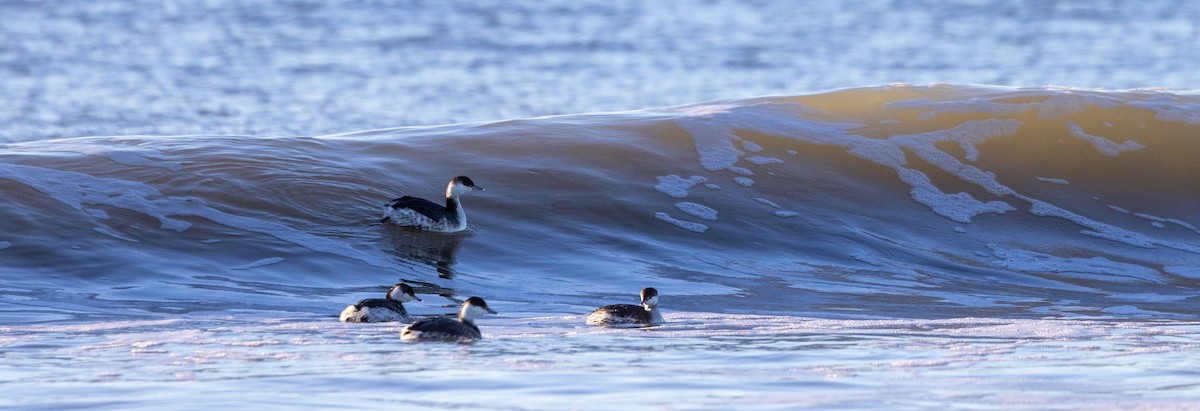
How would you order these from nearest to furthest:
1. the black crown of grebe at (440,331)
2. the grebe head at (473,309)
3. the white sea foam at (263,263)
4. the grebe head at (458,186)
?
the black crown of grebe at (440,331) → the grebe head at (473,309) → the white sea foam at (263,263) → the grebe head at (458,186)

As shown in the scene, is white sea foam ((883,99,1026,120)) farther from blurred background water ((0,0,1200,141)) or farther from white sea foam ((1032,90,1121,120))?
blurred background water ((0,0,1200,141))

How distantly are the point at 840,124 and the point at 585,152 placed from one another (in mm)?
3180

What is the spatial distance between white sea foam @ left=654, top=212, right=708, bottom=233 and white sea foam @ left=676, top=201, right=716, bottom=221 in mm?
215

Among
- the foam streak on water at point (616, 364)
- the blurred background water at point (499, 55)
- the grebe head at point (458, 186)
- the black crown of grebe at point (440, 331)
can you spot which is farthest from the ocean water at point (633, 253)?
the blurred background water at point (499, 55)

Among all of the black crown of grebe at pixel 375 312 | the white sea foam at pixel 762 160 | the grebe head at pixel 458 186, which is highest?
the white sea foam at pixel 762 160

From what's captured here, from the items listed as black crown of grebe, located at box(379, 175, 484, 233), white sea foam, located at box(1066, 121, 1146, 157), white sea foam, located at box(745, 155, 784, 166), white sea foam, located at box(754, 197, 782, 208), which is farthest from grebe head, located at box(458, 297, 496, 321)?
white sea foam, located at box(1066, 121, 1146, 157)

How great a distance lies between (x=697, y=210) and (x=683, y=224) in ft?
1.55

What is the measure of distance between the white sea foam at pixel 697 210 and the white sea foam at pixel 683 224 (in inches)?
8.5

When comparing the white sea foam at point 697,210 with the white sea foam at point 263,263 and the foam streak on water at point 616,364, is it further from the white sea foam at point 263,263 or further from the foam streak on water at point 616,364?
the foam streak on water at point 616,364

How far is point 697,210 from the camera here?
1393 centimetres

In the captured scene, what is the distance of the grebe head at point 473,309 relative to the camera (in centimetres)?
894

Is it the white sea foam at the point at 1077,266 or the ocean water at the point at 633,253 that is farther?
the white sea foam at the point at 1077,266

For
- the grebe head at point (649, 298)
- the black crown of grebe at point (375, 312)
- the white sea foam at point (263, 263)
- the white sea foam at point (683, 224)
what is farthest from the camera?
the white sea foam at point (683, 224)

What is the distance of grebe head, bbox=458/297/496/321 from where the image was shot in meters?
Result: 8.94
